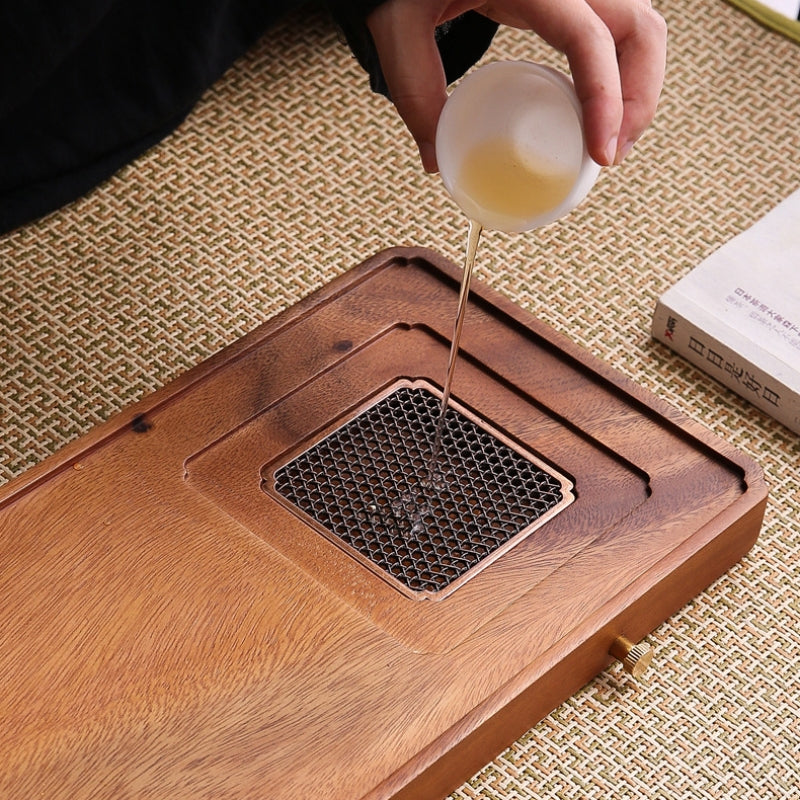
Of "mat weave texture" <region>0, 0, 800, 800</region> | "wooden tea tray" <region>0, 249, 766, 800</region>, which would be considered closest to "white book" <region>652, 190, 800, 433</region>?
"mat weave texture" <region>0, 0, 800, 800</region>

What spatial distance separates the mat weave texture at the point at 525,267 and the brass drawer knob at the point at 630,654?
0.11ft

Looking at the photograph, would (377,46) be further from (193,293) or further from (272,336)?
(193,293)

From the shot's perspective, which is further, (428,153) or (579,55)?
(428,153)

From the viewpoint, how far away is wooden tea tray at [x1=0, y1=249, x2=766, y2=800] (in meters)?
0.93

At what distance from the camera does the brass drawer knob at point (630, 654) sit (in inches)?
41.2

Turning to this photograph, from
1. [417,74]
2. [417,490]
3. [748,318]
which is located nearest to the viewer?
[417,74]

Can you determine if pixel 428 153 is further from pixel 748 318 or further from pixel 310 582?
pixel 748 318

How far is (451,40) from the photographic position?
46.7 inches

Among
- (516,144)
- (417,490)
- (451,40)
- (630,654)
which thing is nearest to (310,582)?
(417,490)

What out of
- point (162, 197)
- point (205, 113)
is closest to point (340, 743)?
point (162, 197)

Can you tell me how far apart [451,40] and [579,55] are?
33 centimetres

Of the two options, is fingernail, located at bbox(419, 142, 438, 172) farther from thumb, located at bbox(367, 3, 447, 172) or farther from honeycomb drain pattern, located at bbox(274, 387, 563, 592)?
honeycomb drain pattern, located at bbox(274, 387, 563, 592)

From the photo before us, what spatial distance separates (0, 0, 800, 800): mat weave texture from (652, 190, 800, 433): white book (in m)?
0.03

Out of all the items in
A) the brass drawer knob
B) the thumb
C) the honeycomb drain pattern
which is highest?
the thumb
